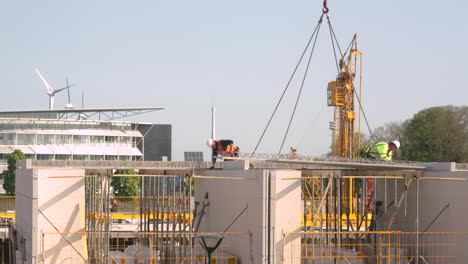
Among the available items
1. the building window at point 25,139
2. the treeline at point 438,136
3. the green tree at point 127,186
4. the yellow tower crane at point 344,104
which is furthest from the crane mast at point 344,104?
the building window at point 25,139

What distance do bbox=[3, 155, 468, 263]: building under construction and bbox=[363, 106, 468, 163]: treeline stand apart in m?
33.9

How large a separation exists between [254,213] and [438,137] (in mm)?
39666

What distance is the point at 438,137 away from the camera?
5872cm

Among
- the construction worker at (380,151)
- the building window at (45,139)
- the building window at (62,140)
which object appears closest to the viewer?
the construction worker at (380,151)

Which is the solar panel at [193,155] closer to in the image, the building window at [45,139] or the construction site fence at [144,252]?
the construction site fence at [144,252]

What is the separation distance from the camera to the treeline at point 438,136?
58.7m

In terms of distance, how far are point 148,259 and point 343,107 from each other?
2404cm

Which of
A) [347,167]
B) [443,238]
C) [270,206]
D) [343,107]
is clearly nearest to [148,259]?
[270,206]

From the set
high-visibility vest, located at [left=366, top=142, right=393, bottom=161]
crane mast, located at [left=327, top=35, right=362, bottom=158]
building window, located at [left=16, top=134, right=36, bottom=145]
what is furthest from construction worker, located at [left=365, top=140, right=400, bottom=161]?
building window, located at [left=16, top=134, right=36, bottom=145]

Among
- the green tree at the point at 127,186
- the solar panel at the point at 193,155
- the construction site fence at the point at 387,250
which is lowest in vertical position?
the green tree at the point at 127,186

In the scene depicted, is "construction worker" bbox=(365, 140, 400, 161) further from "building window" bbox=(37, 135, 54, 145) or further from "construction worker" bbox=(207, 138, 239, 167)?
"building window" bbox=(37, 135, 54, 145)

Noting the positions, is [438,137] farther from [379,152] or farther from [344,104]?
[379,152]

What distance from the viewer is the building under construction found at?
20.9m

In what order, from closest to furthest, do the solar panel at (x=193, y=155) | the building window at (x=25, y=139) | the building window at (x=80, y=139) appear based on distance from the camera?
the solar panel at (x=193, y=155) → the building window at (x=25, y=139) → the building window at (x=80, y=139)
